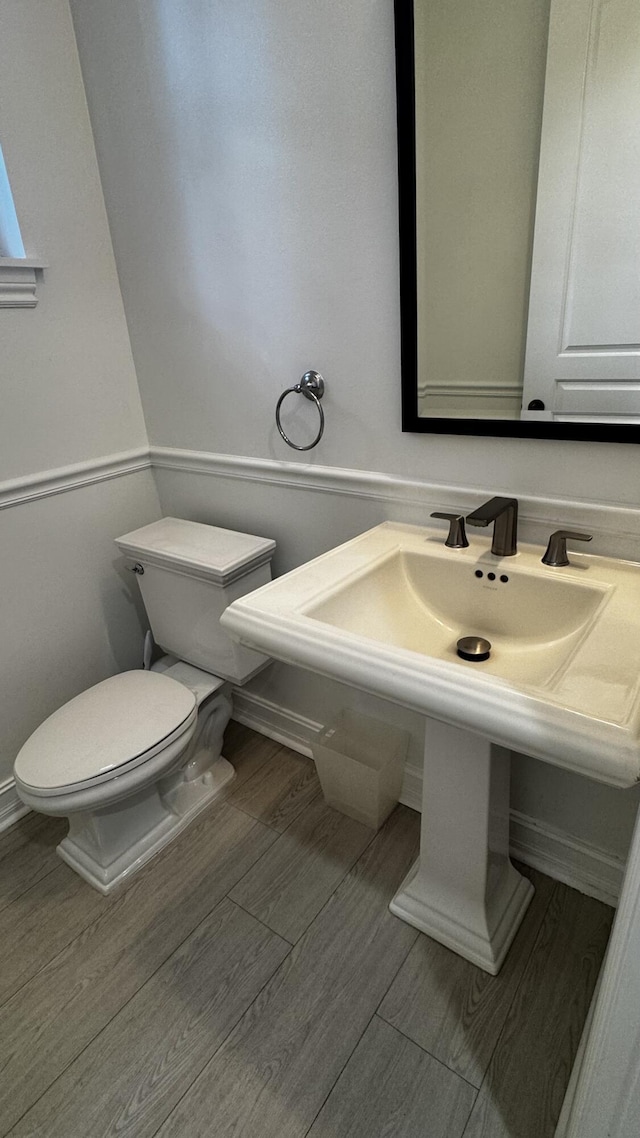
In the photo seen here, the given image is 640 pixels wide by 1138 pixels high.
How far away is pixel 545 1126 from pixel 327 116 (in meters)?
1.82

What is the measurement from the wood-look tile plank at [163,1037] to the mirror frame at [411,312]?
3.84ft

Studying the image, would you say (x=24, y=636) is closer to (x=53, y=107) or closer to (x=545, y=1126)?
(x=53, y=107)

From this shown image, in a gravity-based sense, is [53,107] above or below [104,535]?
above

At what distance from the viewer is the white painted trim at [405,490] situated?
1.02 m

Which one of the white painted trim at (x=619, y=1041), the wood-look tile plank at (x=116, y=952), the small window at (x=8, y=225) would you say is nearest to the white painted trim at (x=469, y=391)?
the white painted trim at (x=619, y=1041)

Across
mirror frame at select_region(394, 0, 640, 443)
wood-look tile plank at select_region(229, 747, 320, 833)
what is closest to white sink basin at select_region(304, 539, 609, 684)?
mirror frame at select_region(394, 0, 640, 443)

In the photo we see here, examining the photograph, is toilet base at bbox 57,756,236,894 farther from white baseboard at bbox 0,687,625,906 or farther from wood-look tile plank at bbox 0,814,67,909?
white baseboard at bbox 0,687,625,906

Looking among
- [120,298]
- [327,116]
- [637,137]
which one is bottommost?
[120,298]

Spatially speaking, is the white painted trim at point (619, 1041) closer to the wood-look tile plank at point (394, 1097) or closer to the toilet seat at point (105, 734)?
the wood-look tile plank at point (394, 1097)

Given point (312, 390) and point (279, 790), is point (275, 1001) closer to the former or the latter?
point (279, 790)

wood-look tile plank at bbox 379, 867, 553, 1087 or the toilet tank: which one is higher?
the toilet tank

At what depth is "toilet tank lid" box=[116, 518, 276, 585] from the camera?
55.9 inches

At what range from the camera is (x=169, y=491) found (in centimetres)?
181

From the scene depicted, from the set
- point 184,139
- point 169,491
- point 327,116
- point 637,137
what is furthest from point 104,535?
point 637,137
